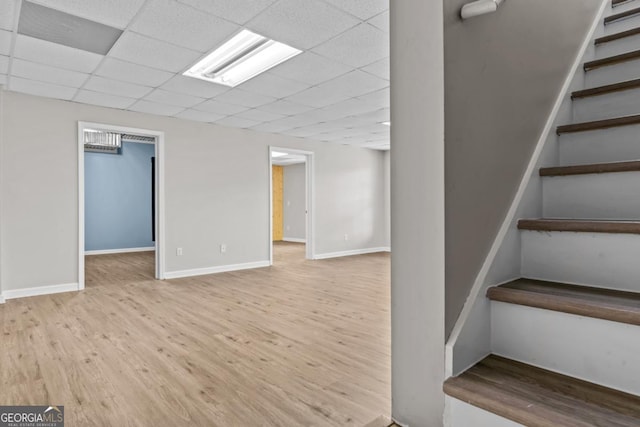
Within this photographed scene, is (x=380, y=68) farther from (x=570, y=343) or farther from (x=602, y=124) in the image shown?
(x=570, y=343)

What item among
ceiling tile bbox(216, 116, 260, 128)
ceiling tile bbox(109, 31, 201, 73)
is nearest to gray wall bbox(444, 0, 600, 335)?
ceiling tile bbox(109, 31, 201, 73)

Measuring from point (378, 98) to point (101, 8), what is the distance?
302cm

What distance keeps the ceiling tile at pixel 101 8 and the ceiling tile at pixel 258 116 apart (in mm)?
2498

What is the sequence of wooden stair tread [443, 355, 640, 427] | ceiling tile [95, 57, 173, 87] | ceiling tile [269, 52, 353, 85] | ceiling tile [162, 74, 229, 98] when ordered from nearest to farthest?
1. wooden stair tread [443, 355, 640, 427]
2. ceiling tile [269, 52, 353, 85]
3. ceiling tile [95, 57, 173, 87]
4. ceiling tile [162, 74, 229, 98]

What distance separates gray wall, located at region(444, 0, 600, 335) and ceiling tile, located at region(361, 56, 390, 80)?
196 centimetres

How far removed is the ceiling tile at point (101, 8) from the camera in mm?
2389

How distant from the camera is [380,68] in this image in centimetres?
350

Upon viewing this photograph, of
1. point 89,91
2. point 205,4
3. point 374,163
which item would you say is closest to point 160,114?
point 89,91

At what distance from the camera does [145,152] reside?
8.91m

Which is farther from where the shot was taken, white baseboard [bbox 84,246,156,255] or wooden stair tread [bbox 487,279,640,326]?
white baseboard [bbox 84,246,156,255]

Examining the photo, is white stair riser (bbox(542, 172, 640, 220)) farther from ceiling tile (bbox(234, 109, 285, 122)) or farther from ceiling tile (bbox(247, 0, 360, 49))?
ceiling tile (bbox(234, 109, 285, 122))

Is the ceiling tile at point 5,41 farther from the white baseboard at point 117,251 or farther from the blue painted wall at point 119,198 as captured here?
the white baseboard at point 117,251

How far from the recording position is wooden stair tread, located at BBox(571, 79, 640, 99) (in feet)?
4.92

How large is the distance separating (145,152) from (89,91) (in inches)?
195
